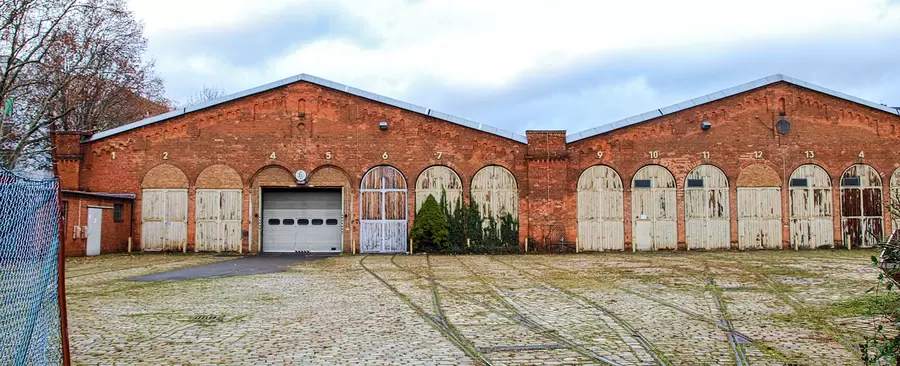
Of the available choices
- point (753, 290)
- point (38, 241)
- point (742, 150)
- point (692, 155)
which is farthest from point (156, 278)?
point (742, 150)

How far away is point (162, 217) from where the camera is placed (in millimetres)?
23953

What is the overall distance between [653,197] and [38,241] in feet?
71.3

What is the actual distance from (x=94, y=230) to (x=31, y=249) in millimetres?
17951

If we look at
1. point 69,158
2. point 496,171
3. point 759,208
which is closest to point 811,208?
point 759,208

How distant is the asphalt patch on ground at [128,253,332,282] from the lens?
1493 cm

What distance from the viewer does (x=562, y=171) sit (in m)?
23.8

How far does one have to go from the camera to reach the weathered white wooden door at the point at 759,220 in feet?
79.4

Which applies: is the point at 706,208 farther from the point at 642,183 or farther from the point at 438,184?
the point at 438,184

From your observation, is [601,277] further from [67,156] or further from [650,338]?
[67,156]

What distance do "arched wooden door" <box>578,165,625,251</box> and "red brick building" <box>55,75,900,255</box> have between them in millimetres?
53

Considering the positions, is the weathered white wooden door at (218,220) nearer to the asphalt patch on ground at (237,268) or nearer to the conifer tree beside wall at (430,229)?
the asphalt patch on ground at (237,268)

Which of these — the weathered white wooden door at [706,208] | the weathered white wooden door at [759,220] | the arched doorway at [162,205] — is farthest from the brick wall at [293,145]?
the weathered white wooden door at [759,220]

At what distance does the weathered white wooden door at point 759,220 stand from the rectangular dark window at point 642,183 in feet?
11.3

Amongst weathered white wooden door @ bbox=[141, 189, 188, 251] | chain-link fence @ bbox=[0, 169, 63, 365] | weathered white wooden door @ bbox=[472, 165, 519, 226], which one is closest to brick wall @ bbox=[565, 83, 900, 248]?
weathered white wooden door @ bbox=[472, 165, 519, 226]
